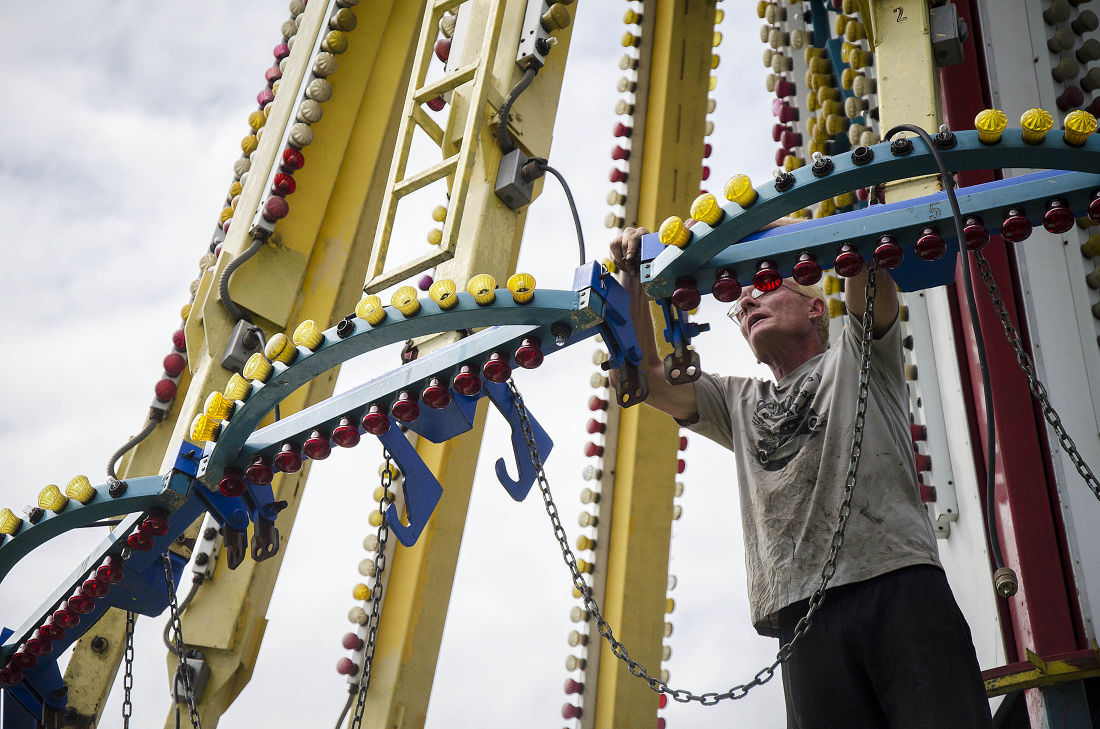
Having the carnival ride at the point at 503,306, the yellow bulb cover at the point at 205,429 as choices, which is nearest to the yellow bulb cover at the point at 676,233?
the carnival ride at the point at 503,306

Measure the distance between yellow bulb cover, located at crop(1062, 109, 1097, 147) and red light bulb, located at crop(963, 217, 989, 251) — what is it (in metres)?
0.27

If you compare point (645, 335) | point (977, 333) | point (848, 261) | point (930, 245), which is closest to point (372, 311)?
point (645, 335)

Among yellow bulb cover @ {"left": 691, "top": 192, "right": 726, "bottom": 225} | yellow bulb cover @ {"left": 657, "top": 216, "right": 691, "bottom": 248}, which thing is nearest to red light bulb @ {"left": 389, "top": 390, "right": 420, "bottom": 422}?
yellow bulb cover @ {"left": 657, "top": 216, "right": 691, "bottom": 248}

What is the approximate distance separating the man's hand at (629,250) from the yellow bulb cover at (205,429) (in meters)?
1.46

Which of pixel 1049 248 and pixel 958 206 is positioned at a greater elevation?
pixel 1049 248

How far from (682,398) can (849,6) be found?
213 centimetres

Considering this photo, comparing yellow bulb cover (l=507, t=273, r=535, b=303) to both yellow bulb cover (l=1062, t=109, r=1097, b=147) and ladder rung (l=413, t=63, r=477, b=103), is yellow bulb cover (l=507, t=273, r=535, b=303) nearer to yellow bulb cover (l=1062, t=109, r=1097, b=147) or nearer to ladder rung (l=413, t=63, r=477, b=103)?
ladder rung (l=413, t=63, r=477, b=103)

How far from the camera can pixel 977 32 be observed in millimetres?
5016

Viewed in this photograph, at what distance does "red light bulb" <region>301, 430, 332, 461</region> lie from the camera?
3482mm

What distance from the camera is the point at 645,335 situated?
3344 mm

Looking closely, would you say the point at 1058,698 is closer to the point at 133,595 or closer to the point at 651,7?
the point at 133,595

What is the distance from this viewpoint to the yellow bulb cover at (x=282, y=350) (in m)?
3.45

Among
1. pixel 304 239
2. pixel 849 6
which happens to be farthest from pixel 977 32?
pixel 304 239

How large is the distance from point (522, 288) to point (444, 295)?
0.24m
